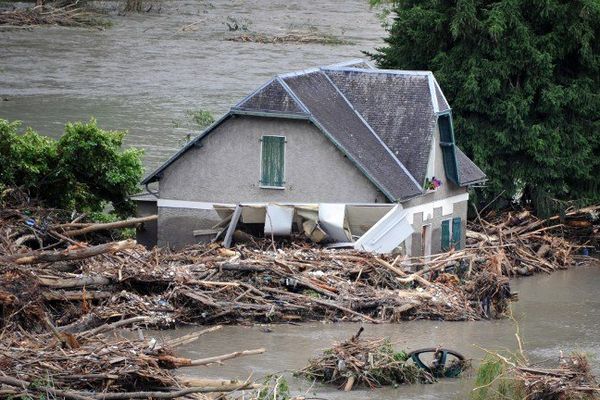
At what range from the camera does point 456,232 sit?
38.2m

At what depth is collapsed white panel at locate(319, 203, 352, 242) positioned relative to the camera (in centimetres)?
3272

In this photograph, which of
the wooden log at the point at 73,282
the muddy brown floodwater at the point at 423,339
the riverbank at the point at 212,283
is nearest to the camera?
the muddy brown floodwater at the point at 423,339

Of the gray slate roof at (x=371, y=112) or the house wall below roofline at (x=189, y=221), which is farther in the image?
the house wall below roofline at (x=189, y=221)

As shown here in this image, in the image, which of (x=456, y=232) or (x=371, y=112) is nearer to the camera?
(x=371, y=112)

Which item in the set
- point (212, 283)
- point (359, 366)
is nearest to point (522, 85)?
point (212, 283)

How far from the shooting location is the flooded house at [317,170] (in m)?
33.2

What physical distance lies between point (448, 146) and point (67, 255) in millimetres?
14443

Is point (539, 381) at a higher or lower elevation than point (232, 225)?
lower

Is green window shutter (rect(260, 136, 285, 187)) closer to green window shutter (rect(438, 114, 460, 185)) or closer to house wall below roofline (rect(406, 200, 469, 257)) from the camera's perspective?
house wall below roofline (rect(406, 200, 469, 257))

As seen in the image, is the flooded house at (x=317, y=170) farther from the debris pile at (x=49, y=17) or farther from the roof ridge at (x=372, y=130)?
the debris pile at (x=49, y=17)

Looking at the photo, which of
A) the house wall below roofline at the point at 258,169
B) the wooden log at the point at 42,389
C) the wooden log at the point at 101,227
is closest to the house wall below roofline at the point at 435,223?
the house wall below roofline at the point at 258,169

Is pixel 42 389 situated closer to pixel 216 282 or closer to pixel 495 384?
pixel 495 384

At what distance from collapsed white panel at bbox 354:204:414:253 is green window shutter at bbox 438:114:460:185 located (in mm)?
4149

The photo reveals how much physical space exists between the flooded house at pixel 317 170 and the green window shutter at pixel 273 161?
0.02 m
